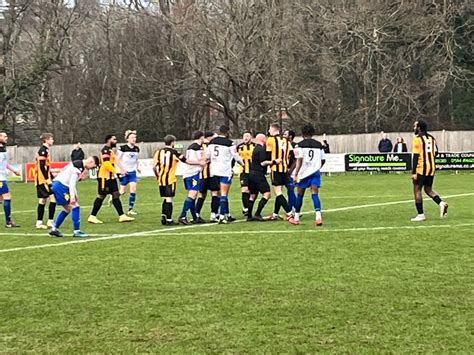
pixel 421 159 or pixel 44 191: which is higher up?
pixel 421 159

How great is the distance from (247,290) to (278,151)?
28.1 feet

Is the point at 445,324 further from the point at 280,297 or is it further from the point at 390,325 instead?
the point at 280,297

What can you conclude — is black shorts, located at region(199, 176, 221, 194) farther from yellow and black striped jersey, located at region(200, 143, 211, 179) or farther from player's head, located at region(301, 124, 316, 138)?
player's head, located at region(301, 124, 316, 138)

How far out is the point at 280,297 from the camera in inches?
346

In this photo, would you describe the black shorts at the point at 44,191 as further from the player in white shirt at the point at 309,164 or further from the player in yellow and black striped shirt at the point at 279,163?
the player in white shirt at the point at 309,164

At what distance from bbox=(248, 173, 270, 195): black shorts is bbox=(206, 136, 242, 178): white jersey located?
580 millimetres

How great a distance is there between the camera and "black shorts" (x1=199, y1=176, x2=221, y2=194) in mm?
17645

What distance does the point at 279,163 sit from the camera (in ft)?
57.8

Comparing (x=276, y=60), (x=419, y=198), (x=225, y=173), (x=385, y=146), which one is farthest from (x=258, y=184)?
(x=276, y=60)

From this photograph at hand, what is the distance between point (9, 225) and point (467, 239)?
973 centimetres

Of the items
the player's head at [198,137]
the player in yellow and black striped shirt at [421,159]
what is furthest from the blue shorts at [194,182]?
the player in yellow and black striped shirt at [421,159]

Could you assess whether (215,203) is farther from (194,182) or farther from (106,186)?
(106,186)

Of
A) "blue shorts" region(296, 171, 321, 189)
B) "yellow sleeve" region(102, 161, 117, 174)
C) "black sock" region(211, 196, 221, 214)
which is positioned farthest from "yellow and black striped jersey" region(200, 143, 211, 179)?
"blue shorts" region(296, 171, 321, 189)

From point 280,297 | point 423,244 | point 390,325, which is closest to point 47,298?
point 280,297
